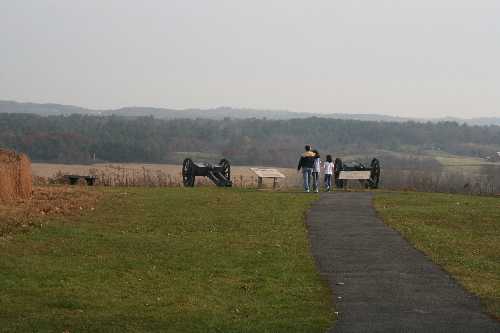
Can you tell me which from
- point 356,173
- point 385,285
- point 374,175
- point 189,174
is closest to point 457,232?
point 385,285

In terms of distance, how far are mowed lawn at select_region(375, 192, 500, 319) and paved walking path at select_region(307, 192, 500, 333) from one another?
287 millimetres

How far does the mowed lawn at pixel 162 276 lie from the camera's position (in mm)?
11164

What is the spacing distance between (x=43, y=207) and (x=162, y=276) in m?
7.88

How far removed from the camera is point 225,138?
387 feet

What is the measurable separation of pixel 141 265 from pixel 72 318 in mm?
3830

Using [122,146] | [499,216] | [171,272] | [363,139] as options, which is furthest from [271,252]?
[363,139]

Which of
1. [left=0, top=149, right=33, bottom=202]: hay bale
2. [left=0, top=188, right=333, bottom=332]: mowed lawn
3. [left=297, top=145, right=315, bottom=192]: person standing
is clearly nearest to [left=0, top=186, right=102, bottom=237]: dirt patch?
[left=0, top=149, right=33, bottom=202]: hay bale

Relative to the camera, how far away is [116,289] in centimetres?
1295

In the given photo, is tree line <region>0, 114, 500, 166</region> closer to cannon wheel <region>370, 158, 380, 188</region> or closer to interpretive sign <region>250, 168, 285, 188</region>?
interpretive sign <region>250, 168, 285, 188</region>

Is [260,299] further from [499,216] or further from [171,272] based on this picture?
[499,216]

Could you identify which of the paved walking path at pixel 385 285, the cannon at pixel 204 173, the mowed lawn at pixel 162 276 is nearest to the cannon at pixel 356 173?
the cannon at pixel 204 173

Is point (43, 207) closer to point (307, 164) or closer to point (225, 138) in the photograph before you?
point (307, 164)

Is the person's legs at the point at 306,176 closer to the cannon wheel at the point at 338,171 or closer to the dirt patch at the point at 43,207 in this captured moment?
the cannon wheel at the point at 338,171

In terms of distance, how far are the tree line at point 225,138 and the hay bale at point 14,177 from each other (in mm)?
57296
